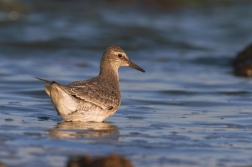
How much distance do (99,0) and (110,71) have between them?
54.2 feet

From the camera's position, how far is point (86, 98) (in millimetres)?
8836

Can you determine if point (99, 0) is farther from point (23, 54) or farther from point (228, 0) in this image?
point (23, 54)

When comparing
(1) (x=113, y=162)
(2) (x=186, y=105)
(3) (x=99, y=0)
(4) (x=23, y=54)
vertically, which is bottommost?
(1) (x=113, y=162)

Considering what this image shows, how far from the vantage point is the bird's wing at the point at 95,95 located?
28.6ft

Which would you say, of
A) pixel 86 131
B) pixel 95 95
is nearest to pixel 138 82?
pixel 95 95

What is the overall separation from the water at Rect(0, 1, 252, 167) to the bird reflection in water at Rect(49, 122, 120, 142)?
1 cm

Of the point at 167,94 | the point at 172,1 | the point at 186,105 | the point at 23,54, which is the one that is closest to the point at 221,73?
the point at 167,94

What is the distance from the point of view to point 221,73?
1543 centimetres

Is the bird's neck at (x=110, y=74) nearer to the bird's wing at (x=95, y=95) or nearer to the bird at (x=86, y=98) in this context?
the bird at (x=86, y=98)

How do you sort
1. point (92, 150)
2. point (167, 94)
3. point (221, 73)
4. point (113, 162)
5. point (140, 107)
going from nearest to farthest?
point (113, 162) → point (92, 150) → point (140, 107) → point (167, 94) → point (221, 73)

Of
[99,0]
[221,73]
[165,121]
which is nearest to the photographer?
Answer: [165,121]

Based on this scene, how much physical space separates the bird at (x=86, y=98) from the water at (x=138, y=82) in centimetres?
17

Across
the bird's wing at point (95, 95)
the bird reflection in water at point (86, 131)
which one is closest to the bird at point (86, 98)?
the bird's wing at point (95, 95)

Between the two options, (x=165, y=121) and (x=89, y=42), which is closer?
(x=165, y=121)
